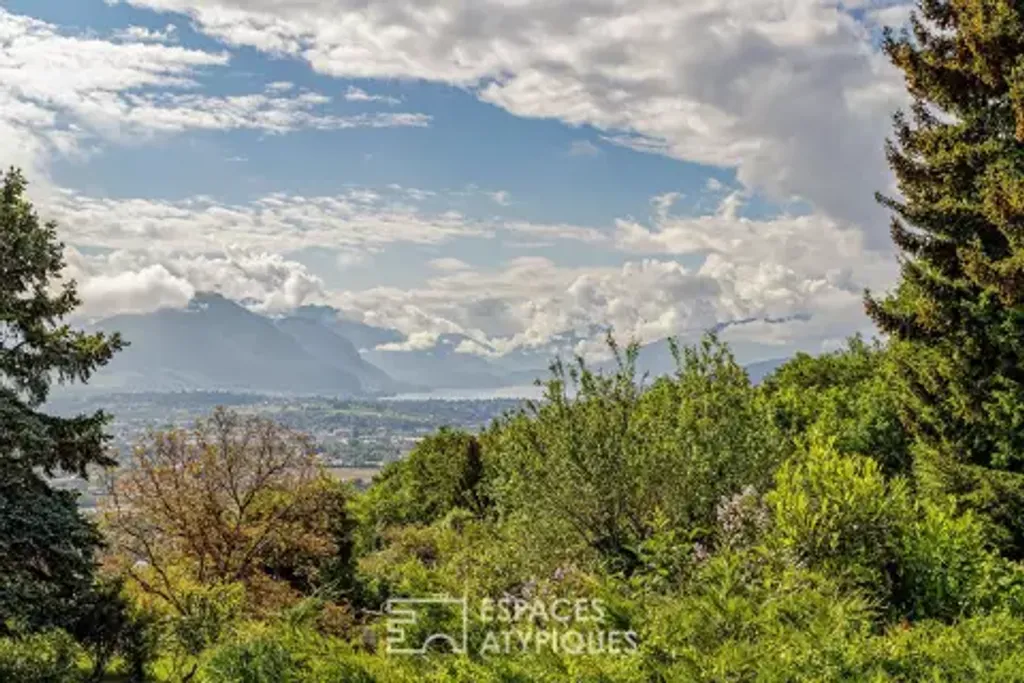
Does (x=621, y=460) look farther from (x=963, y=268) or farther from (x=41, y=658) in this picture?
(x=41, y=658)

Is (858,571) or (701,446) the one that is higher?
(701,446)

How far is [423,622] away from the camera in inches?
287

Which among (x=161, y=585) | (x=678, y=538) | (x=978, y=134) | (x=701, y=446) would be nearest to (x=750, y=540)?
(x=678, y=538)

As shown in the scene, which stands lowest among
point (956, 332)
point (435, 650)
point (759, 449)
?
point (435, 650)

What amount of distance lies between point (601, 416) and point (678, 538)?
2092 millimetres

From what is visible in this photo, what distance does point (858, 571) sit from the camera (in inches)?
326

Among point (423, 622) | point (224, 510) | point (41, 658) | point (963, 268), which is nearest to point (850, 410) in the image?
point (963, 268)

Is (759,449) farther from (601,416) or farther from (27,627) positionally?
(27,627)

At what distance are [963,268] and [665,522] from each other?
26.4 ft

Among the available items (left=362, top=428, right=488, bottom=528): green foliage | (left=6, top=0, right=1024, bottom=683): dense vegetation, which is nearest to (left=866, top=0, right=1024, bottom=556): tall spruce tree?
(left=6, top=0, right=1024, bottom=683): dense vegetation

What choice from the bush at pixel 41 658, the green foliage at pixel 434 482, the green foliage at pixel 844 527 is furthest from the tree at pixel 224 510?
the green foliage at pixel 434 482

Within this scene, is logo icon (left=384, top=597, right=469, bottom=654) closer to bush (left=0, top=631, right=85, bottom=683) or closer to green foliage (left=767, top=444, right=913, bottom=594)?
green foliage (left=767, top=444, right=913, bottom=594)

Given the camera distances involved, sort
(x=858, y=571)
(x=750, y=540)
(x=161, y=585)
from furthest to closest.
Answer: (x=161, y=585)
(x=750, y=540)
(x=858, y=571)

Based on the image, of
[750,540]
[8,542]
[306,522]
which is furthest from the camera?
[306,522]
